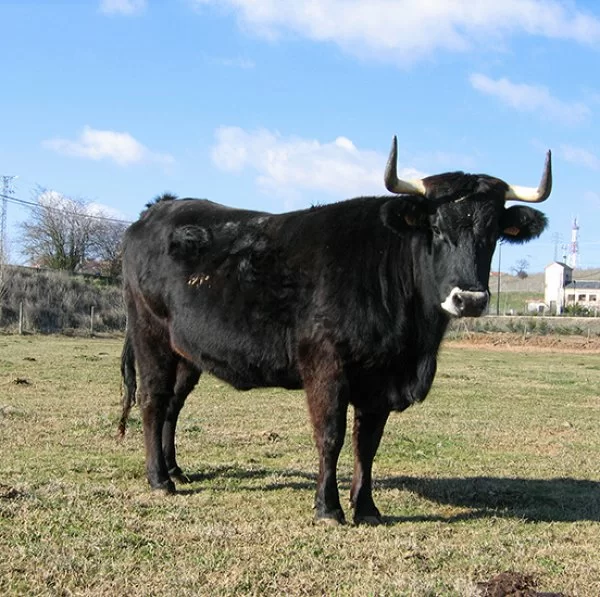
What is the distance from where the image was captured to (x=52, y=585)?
4.87 meters

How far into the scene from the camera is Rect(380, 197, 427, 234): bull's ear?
7105mm

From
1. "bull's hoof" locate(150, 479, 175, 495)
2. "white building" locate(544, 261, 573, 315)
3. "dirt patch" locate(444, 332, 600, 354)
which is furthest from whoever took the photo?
"white building" locate(544, 261, 573, 315)

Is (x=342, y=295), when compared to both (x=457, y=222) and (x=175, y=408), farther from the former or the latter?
(x=175, y=408)

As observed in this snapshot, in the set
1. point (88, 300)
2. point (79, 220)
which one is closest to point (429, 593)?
point (88, 300)

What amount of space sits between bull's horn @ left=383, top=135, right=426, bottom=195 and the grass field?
3.02 metres

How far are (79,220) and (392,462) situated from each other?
6411cm

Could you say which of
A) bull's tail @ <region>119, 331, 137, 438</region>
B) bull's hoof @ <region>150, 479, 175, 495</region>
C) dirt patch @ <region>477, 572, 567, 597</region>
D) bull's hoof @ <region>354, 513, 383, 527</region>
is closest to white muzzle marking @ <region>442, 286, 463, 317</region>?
bull's hoof @ <region>354, 513, 383, 527</region>

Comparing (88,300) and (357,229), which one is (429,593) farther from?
(88,300)

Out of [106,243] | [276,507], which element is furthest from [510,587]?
[106,243]

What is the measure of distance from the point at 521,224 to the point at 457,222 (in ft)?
3.24

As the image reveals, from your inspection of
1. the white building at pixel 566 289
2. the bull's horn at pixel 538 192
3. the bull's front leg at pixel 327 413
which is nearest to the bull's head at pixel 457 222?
the bull's horn at pixel 538 192

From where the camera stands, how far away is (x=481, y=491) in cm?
851

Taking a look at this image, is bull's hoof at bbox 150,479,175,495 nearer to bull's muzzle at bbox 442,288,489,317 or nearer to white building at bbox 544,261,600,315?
A: bull's muzzle at bbox 442,288,489,317

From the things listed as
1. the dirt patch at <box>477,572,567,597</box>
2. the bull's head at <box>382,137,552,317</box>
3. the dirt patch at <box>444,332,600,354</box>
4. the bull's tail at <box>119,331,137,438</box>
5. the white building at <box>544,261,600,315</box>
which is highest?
the white building at <box>544,261,600,315</box>
